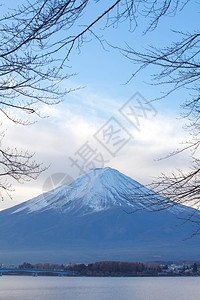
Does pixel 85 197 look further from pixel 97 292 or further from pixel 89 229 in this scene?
→ pixel 97 292

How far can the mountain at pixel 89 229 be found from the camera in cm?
12050

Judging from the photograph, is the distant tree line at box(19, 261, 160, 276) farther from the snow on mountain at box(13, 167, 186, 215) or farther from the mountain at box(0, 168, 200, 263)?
the snow on mountain at box(13, 167, 186, 215)

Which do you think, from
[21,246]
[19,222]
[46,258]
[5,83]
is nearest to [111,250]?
[46,258]

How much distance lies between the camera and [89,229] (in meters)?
146

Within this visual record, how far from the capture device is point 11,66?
425 centimetres

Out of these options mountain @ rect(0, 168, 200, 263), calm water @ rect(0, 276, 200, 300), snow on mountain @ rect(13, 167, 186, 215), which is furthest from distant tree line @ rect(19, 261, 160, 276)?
snow on mountain @ rect(13, 167, 186, 215)

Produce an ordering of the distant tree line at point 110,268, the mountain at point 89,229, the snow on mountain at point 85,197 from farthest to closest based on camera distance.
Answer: the snow on mountain at point 85,197
the mountain at point 89,229
the distant tree line at point 110,268

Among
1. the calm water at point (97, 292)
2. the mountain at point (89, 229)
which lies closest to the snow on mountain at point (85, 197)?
the mountain at point (89, 229)

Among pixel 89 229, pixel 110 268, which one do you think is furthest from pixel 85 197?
pixel 110 268

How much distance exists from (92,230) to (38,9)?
145293mm

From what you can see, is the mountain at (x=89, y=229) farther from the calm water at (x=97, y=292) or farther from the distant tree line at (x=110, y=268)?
the calm water at (x=97, y=292)

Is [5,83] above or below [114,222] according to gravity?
below

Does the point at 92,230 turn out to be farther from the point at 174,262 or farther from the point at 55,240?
the point at 174,262

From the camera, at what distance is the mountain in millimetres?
120500
